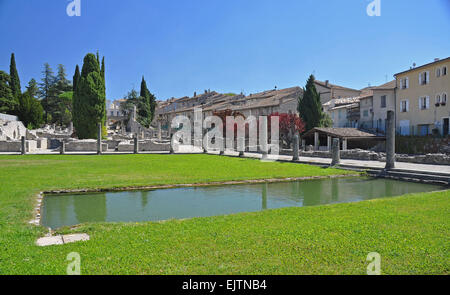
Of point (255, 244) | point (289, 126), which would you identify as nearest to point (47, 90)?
point (289, 126)

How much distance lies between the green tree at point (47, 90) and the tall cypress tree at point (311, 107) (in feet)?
177

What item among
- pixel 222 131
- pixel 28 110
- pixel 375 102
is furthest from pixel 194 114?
pixel 375 102

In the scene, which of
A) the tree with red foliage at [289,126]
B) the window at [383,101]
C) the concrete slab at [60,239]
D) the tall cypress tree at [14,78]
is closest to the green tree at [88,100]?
the tall cypress tree at [14,78]

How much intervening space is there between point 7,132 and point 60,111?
86.2 feet

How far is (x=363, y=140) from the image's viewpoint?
3728 cm

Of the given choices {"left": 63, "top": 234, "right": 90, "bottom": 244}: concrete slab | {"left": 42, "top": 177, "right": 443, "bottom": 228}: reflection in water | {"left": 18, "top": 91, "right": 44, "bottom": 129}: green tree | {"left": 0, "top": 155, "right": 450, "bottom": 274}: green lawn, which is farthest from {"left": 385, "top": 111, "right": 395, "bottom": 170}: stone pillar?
{"left": 18, "top": 91, "right": 44, "bottom": 129}: green tree

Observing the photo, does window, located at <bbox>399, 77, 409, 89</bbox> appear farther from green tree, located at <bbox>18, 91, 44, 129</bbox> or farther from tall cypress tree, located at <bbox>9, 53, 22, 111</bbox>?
tall cypress tree, located at <bbox>9, 53, 22, 111</bbox>

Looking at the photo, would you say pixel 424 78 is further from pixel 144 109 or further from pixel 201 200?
pixel 144 109

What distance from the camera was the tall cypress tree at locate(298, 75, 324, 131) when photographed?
A: 4288cm

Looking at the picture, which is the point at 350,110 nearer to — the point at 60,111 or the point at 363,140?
the point at 363,140

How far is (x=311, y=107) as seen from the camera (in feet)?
141

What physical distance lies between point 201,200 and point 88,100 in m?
40.5

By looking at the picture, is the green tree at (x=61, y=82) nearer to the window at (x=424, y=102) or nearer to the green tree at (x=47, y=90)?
the green tree at (x=47, y=90)

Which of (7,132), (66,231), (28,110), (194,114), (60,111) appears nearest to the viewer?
(66,231)
